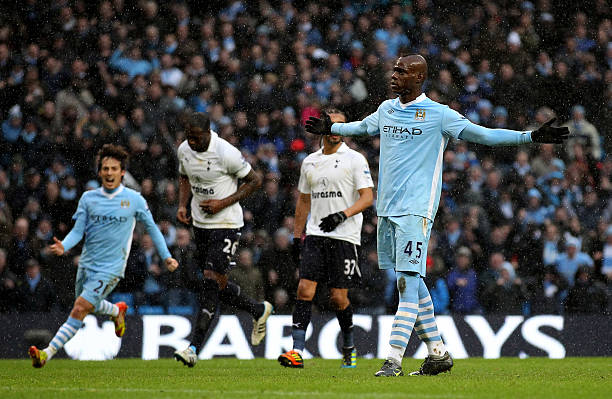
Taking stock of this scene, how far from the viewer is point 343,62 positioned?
17.5m

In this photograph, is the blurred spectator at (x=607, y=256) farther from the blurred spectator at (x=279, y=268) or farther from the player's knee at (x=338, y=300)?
the player's knee at (x=338, y=300)

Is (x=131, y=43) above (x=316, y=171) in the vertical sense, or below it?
above

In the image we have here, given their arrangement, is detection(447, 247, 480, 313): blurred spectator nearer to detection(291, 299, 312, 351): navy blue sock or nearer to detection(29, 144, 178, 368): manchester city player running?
detection(291, 299, 312, 351): navy blue sock

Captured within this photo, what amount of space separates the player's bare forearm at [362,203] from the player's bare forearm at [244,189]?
0.99m

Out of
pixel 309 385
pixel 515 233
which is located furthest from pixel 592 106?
pixel 309 385

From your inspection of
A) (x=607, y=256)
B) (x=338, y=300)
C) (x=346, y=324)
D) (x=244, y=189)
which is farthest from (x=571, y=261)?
(x=244, y=189)

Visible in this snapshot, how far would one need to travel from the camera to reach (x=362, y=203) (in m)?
9.53

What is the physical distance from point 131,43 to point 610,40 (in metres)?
9.24

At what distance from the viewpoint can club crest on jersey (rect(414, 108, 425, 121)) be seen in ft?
25.1

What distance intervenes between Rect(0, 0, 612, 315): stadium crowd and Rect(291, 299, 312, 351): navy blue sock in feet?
13.2

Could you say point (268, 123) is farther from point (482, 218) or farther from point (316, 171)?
point (316, 171)

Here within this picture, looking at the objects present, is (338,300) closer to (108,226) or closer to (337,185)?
(337,185)

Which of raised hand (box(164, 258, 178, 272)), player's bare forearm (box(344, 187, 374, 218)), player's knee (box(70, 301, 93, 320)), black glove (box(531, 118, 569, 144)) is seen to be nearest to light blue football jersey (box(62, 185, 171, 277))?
raised hand (box(164, 258, 178, 272))

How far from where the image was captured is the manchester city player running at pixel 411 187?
7.45 metres
